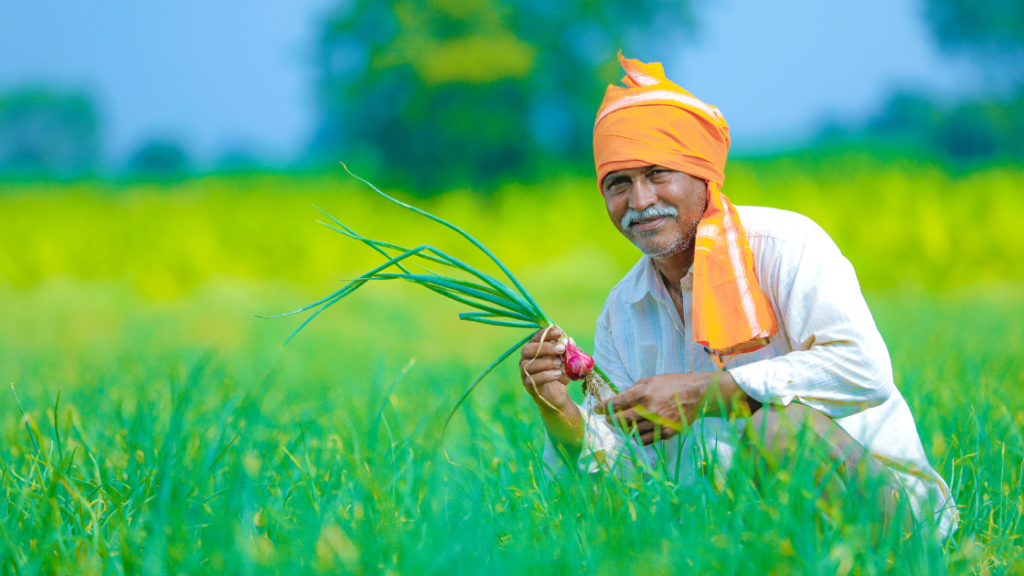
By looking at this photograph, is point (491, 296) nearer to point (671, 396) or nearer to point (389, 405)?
point (671, 396)

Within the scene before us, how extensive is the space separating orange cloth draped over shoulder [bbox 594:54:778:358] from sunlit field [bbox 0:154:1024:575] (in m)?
0.41

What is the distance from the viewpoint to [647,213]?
199 cm

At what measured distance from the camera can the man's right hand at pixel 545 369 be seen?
75.3 inches

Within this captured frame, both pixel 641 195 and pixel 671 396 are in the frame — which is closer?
pixel 671 396

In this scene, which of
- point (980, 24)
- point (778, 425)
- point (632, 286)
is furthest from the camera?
point (980, 24)

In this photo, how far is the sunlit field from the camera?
63.0 inches

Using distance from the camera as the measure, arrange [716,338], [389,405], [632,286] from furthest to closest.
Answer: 1. [389,405]
2. [632,286]
3. [716,338]

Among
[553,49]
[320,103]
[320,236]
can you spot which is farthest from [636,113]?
[320,103]

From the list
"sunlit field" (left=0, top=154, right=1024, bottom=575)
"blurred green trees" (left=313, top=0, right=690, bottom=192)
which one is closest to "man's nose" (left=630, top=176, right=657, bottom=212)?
"sunlit field" (left=0, top=154, right=1024, bottom=575)

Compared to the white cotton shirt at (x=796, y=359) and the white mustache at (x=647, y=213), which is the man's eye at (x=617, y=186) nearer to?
the white mustache at (x=647, y=213)

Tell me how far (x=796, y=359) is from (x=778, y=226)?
0.37 metres

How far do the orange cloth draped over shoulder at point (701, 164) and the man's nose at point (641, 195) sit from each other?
0.05m

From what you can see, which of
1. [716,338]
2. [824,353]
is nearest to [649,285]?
[716,338]

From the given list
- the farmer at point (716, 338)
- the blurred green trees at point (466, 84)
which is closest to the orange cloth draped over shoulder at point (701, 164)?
the farmer at point (716, 338)
